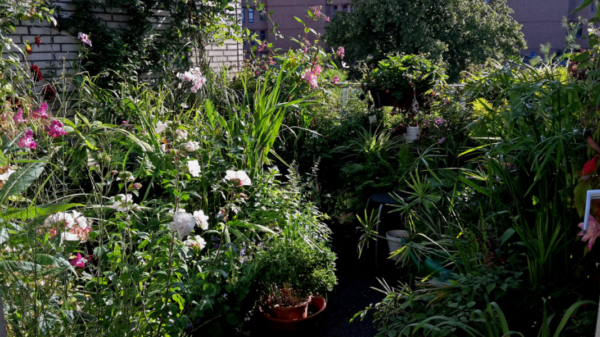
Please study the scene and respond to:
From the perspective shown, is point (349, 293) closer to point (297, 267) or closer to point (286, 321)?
point (286, 321)

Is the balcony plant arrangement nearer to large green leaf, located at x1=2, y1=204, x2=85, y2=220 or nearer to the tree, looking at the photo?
large green leaf, located at x1=2, y1=204, x2=85, y2=220

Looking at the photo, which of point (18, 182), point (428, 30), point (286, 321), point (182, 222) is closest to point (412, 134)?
point (286, 321)

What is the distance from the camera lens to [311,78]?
4.16 metres

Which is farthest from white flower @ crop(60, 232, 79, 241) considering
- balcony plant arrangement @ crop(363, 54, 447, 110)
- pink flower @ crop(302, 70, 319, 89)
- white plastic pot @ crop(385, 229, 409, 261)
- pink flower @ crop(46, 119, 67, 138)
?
balcony plant arrangement @ crop(363, 54, 447, 110)

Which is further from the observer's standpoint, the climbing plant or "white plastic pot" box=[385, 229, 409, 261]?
the climbing plant

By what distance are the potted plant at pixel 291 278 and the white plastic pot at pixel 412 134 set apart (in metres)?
1.68

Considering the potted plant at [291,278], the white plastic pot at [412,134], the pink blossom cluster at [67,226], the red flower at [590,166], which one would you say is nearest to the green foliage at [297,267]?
the potted plant at [291,278]

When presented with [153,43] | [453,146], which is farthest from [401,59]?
[153,43]

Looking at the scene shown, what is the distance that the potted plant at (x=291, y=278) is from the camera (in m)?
2.41

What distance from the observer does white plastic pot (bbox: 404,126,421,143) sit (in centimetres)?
389

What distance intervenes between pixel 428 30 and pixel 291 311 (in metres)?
17.6

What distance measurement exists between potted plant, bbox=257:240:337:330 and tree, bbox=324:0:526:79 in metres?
16.5

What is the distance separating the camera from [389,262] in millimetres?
3621

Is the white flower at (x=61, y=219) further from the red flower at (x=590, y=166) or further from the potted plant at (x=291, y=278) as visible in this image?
the red flower at (x=590, y=166)
